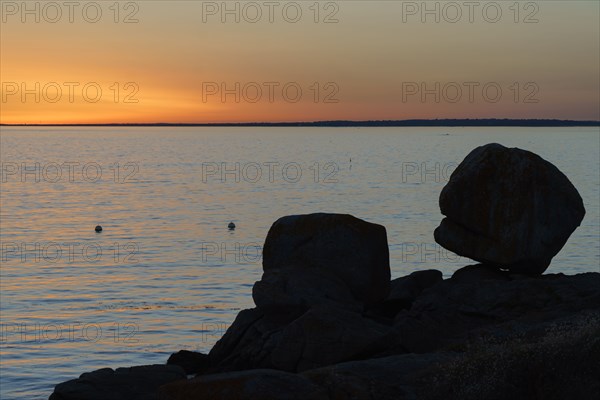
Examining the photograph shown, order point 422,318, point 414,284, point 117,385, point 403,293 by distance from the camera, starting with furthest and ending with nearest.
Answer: point 414,284 → point 403,293 → point 422,318 → point 117,385

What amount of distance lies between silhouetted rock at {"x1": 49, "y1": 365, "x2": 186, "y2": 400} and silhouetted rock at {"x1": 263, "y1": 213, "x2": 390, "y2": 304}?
15.3 feet

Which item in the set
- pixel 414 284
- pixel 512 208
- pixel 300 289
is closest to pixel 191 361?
pixel 300 289

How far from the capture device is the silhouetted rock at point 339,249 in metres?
23.1

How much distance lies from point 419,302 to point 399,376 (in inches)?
Answer: 362

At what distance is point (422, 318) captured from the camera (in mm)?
21703

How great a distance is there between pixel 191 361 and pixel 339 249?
15.7 feet

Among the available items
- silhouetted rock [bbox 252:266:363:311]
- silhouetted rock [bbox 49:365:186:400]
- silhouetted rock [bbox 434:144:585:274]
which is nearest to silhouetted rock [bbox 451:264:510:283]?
silhouetted rock [bbox 434:144:585:274]

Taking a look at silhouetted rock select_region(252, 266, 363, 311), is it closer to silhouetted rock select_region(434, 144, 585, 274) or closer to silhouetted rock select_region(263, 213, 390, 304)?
silhouetted rock select_region(263, 213, 390, 304)

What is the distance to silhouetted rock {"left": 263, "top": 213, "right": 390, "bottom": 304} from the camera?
23062 mm

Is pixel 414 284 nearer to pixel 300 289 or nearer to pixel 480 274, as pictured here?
pixel 480 274

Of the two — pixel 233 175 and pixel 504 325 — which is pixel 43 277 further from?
pixel 233 175

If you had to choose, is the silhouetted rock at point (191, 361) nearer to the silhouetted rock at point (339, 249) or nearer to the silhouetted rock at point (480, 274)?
the silhouetted rock at point (339, 249)

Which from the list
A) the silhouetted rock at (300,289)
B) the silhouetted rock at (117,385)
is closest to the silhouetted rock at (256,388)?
the silhouetted rock at (117,385)

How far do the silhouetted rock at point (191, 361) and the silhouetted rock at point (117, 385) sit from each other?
3.02 m
